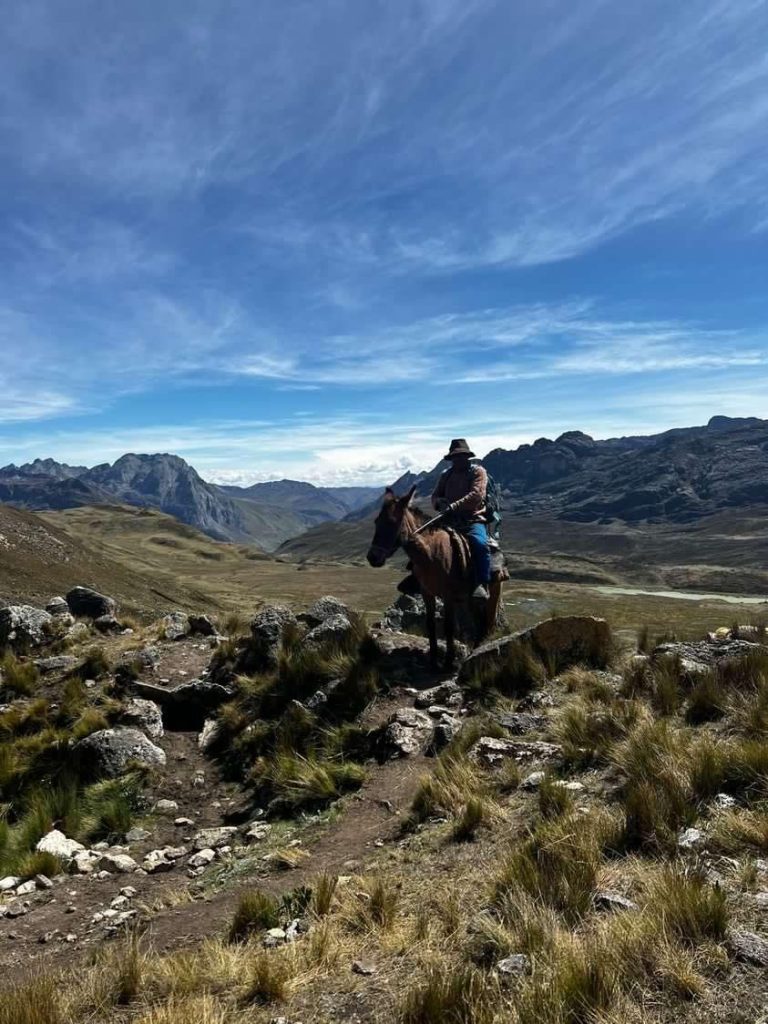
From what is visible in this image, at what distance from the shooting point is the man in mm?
12945

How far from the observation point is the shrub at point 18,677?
13117mm

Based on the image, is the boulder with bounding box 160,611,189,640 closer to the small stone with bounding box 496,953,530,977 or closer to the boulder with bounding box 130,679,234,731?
the boulder with bounding box 130,679,234,731

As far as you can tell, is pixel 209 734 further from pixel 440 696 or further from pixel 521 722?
pixel 521 722

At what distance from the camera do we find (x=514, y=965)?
4.02 metres

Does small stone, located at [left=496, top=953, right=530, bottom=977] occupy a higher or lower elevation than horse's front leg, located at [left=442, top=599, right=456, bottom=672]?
lower

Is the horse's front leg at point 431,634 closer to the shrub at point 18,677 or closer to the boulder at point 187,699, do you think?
the boulder at point 187,699

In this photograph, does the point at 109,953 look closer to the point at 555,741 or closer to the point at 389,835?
the point at 389,835

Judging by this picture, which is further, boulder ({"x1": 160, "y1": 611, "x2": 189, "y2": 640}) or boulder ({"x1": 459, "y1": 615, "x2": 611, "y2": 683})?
boulder ({"x1": 160, "y1": 611, "x2": 189, "y2": 640})

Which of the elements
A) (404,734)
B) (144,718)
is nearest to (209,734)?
(144,718)

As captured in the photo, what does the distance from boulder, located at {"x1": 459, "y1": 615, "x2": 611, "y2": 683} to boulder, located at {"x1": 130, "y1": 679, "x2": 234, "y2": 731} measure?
4.90 meters

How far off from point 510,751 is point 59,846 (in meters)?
5.84

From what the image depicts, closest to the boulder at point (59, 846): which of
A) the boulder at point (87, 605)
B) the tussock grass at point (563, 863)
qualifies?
the tussock grass at point (563, 863)

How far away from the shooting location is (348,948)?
15.4 feet

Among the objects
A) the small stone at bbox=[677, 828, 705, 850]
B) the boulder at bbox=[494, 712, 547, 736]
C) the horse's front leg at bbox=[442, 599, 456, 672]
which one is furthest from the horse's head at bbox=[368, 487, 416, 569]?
the small stone at bbox=[677, 828, 705, 850]
